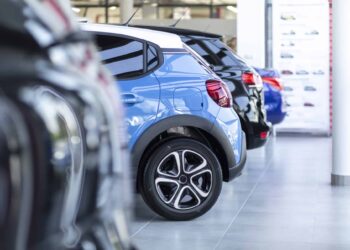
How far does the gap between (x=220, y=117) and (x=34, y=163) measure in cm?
476

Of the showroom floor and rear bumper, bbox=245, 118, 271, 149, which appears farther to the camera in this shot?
rear bumper, bbox=245, 118, 271, 149

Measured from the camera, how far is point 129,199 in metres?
2.14

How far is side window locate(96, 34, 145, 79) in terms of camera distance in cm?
613

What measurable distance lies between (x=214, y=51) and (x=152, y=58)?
9.29 feet

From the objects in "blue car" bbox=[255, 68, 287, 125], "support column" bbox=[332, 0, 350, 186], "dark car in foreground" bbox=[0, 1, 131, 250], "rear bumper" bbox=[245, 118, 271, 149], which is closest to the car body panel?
"rear bumper" bbox=[245, 118, 271, 149]

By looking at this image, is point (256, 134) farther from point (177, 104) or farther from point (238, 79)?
point (177, 104)

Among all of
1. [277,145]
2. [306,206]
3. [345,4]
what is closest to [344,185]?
[306,206]

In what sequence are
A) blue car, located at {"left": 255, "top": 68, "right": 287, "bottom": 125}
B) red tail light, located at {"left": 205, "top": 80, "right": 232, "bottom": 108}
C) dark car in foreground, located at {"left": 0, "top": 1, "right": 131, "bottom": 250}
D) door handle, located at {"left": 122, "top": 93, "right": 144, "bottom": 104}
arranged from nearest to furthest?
dark car in foreground, located at {"left": 0, "top": 1, "right": 131, "bottom": 250} < door handle, located at {"left": 122, "top": 93, "right": 144, "bottom": 104} < red tail light, located at {"left": 205, "top": 80, "right": 232, "bottom": 108} < blue car, located at {"left": 255, "top": 68, "right": 287, "bottom": 125}

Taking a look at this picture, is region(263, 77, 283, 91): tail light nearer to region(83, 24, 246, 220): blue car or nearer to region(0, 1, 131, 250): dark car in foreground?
region(83, 24, 246, 220): blue car

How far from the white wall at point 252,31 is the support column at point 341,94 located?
19.6ft

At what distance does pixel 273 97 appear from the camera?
10.8 metres

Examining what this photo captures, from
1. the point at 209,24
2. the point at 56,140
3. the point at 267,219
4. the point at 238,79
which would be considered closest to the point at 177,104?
the point at 267,219

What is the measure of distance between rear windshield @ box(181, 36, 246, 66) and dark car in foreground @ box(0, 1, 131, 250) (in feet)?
22.4


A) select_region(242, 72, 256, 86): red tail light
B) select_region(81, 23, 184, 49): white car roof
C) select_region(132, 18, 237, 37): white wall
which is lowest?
select_region(242, 72, 256, 86): red tail light
